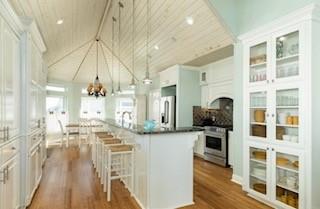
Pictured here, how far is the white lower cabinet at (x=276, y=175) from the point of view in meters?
2.63

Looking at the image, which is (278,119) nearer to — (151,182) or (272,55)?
(272,55)

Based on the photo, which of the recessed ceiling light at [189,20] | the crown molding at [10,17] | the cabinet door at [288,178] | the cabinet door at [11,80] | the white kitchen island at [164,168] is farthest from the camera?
the recessed ceiling light at [189,20]

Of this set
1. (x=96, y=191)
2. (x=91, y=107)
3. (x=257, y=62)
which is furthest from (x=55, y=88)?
(x=257, y=62)

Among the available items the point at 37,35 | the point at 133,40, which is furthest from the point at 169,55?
the point at 37,35

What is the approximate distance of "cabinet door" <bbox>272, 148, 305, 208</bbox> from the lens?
8.37 ft

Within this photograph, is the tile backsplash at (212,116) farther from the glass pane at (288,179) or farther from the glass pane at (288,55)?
the glass pane at (288,55)

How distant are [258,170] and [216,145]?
1926 mm

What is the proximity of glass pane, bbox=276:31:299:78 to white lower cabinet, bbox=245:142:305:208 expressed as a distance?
1.03 meters

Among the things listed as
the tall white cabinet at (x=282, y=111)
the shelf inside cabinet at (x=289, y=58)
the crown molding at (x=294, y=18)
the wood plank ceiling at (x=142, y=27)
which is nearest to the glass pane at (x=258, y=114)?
the tall white cabinet at (x=282, y=111)

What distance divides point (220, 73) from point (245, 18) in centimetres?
178

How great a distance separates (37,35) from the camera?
125 inches

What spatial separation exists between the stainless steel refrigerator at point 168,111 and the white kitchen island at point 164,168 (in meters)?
3.13

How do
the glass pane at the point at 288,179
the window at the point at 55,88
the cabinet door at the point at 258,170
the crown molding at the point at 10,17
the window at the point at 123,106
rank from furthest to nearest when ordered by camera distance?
the window at the point at 123,106
the window at the point at 55,88
the cabinet door at the point at 258,170
the glass pane at the point at 288,179
the crown molding at the point at 10,17

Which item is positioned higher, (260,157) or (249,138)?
(249,138)
